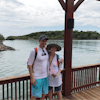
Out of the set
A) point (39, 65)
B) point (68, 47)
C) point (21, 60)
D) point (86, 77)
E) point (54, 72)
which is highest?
point (68, 47)

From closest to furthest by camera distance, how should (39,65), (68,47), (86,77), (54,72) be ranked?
(39,65) → (54,72) → (68,47) → (86,77)

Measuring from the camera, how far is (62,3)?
2.46 meters

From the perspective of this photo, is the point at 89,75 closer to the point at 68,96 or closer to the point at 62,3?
the point at 68,96

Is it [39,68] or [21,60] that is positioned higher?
[39,68]

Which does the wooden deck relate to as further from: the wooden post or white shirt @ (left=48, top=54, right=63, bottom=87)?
white shirt @ (left=48, top=54, right=63, bottom=87)

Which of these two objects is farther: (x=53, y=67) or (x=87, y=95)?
(x=87, y=95)

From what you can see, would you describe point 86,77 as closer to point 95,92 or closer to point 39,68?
point 95,92

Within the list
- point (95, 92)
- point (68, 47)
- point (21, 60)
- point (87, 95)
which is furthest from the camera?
point (21, 60)

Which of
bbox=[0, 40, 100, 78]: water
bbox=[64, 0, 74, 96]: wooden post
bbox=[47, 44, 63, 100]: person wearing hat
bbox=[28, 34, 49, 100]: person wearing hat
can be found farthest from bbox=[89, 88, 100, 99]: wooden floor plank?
bbox=[28, 34, 49, 100]: person wearing hat

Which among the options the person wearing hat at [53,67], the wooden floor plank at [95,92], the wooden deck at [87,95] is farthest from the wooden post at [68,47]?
the person wearing hat at [53,67]

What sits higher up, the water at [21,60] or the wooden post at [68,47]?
the wooden post at [68,47]

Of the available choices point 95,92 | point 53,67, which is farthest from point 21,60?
point 53,67

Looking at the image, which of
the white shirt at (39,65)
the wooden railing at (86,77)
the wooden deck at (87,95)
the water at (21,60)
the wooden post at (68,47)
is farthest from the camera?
the water at (21,60)

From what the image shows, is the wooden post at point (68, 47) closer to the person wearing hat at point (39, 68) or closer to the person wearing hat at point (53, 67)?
the person wearing hat at point (53, 67)
